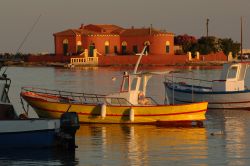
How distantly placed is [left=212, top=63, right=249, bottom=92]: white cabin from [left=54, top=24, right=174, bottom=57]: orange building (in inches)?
2433

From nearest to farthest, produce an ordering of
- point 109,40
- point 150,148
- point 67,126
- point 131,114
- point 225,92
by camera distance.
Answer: point 67,126 → point 150,148 → point 131,114 → point 225,92 → point 109,40

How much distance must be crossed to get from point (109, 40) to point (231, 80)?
65.2m

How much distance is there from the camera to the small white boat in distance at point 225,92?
126 ft

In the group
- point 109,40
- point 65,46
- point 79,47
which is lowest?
point 79,47

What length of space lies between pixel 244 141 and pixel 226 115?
937 cm

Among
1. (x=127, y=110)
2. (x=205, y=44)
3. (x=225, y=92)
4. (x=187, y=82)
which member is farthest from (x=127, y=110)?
(x=205, y=44)

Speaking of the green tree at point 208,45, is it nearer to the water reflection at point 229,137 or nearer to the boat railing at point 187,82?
the boat railing at point 187,82

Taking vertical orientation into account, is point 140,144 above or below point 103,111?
below

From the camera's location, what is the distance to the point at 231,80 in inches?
1539

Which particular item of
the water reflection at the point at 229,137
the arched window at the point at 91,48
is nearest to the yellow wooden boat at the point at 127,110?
the water reflection at the point at 229,137

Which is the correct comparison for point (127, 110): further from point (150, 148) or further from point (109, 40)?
point (109, 40)

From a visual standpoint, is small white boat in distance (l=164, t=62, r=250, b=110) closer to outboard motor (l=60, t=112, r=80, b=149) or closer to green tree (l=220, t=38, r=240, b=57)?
outboard motor (l=60, t=112, r=80, b=149)

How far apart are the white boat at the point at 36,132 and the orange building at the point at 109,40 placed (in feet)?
254

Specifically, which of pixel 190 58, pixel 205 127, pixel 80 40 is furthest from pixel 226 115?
pixel 190 58
